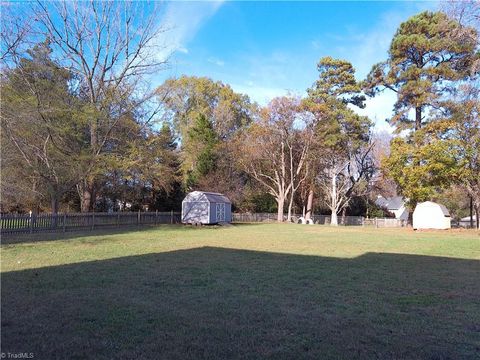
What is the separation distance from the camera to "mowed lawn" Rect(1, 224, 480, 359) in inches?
167

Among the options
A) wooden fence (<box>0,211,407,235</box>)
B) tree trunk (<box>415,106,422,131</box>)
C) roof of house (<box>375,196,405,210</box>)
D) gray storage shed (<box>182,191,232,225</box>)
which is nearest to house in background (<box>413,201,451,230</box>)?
tree trunk (<box>415,106,422,131</box>)

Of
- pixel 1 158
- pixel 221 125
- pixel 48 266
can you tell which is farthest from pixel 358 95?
pixel 48 266

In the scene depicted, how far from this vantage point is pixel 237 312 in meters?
5.64

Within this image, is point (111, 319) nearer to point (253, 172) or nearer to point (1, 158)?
point (1, 158)

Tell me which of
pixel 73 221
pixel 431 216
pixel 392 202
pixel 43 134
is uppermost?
pixel 43 134

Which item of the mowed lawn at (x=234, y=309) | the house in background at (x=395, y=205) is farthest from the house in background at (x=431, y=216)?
the house in background at (x=395, y=205)

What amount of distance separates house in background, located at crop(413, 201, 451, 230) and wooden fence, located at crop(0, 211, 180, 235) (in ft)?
67.2

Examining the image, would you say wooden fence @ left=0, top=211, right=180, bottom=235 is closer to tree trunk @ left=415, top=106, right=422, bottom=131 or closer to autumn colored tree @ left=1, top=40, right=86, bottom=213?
autumn colored tree @ left=1, top=40, right=86, bottom=213

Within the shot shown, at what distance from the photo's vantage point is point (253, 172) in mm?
45531

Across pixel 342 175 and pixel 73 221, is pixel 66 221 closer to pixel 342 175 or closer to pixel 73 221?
pixel 73 221

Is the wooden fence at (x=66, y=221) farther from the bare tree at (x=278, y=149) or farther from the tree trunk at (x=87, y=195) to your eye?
the bare tree at (x=278, y=149)

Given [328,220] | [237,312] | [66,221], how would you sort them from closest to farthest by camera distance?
[237,312] → [66,221] → [328,220]

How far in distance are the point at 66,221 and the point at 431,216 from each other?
25945 millimetres

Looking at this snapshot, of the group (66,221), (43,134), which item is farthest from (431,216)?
(43,134)
